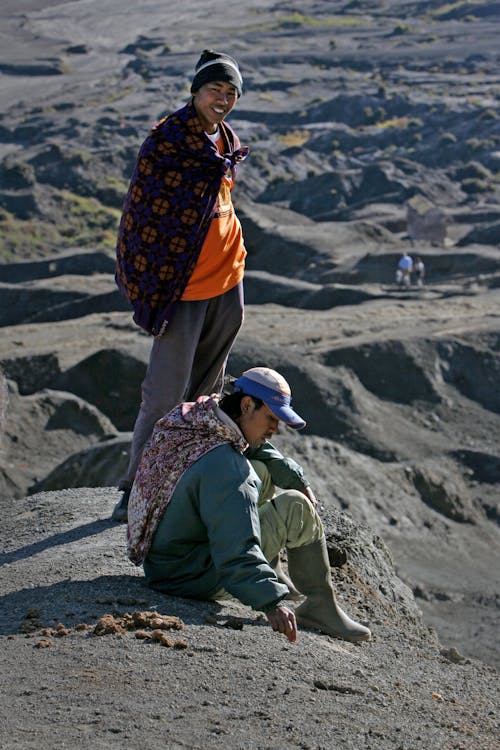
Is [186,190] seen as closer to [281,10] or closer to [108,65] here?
[108,65]

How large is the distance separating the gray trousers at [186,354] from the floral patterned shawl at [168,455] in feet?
Answer: 2.24

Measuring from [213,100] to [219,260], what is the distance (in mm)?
627

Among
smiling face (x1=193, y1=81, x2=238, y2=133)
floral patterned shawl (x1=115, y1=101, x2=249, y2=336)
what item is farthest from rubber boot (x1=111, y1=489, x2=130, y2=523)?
smiling face (x1=193, y1=81, x2=238, y2=133)

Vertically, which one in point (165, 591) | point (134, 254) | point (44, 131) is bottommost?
point (44, 131)

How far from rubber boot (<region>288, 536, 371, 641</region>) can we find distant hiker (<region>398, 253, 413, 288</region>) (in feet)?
68.4

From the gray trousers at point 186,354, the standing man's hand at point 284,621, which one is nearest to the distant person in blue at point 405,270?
the gray trousers at point 186,354

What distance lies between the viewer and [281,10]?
83000mm

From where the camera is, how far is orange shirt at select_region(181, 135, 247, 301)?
5.18 m

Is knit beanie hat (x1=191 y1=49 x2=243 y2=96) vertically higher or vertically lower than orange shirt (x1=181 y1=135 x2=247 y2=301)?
higher

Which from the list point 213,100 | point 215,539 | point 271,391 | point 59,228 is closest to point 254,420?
point 271,391

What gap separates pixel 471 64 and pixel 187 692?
63677 millimetres

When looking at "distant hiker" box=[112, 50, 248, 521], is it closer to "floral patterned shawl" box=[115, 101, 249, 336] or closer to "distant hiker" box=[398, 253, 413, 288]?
"floral patterned shawl" box=[115, 101, 249, 336]

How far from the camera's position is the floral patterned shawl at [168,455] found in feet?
14.3

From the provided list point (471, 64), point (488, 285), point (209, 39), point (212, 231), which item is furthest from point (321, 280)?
point (209, 39)
